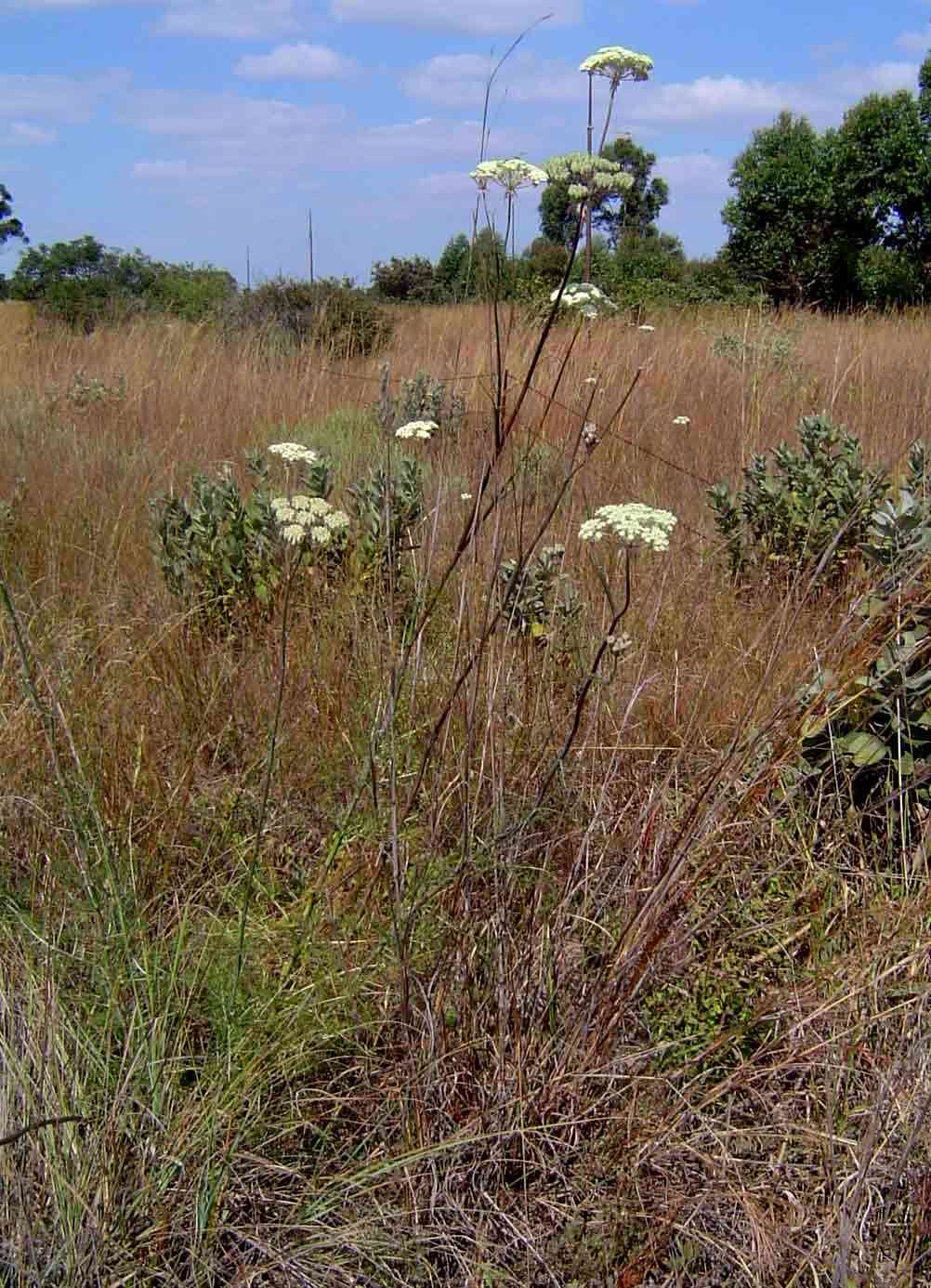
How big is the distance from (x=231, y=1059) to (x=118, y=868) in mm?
427

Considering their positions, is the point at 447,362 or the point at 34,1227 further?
the point at 447,362

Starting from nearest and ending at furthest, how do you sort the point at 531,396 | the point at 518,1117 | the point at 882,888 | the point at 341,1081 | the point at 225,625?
the point at 518,1117 → the point at 341,1081 → the point at 882,888 → the point at 225,625 → the point at 531,396

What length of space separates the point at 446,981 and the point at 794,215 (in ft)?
76.4

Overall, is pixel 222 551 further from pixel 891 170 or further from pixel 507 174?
pixel 891 170

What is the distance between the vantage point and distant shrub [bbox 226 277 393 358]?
8055 mm

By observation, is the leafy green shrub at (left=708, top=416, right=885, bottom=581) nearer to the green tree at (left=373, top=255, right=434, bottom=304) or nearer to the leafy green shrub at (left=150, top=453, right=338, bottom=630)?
the leafy green shrub at (left=150, top=453, right=338, bottom=630)

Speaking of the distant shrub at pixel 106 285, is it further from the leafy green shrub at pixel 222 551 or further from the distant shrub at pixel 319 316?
the leafy green shrub at pixel 222 551

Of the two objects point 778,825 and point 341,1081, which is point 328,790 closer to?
point 341,1081

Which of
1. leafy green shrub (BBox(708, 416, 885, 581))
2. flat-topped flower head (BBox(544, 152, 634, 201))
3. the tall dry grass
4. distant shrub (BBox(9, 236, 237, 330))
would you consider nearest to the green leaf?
the tall dry grass

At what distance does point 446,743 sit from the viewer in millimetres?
2104

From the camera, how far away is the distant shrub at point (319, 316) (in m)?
8.05

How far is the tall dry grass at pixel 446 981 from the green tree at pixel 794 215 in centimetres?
2141

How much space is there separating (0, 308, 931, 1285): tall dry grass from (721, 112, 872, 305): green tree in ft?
70.2

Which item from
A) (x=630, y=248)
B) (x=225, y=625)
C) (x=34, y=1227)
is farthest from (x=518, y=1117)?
(x=630, y=248)
